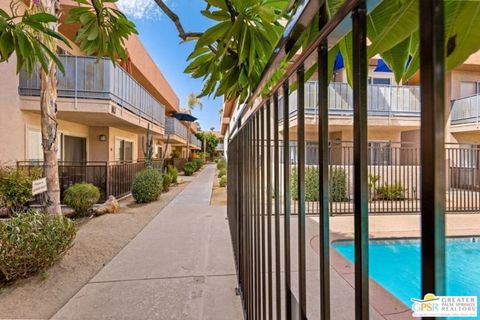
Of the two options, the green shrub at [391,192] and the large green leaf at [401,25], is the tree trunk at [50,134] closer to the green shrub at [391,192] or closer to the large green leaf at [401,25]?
the large green leaf at [401,25]

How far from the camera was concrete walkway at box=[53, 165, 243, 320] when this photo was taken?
314cm

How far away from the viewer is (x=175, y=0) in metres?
3.62

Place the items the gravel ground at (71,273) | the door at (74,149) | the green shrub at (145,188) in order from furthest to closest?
the door at (74,149), the green shrub at (145,188), the gravel ground at (71,273)

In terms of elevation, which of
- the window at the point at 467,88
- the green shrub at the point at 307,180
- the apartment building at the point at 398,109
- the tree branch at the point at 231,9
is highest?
the window at the point at 467,88

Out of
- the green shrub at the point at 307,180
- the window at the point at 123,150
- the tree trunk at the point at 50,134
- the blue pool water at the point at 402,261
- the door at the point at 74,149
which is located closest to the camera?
the green shrub at the point at 307,180

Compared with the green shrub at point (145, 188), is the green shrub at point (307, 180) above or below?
above

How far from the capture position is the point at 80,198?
7734mm

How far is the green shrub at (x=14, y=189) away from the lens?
639 centimetres

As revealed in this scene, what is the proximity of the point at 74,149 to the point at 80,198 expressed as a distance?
4790 mm

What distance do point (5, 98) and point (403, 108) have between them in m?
13.7

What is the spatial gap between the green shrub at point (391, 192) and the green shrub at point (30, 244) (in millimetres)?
9331

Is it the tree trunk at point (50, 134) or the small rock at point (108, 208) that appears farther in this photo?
the small rock at point (108, 208)

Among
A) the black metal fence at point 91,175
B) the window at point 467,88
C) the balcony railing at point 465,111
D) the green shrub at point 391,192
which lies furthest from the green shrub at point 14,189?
the window at point 467,88

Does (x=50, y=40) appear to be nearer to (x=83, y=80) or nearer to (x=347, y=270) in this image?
(x=83, y=80)
